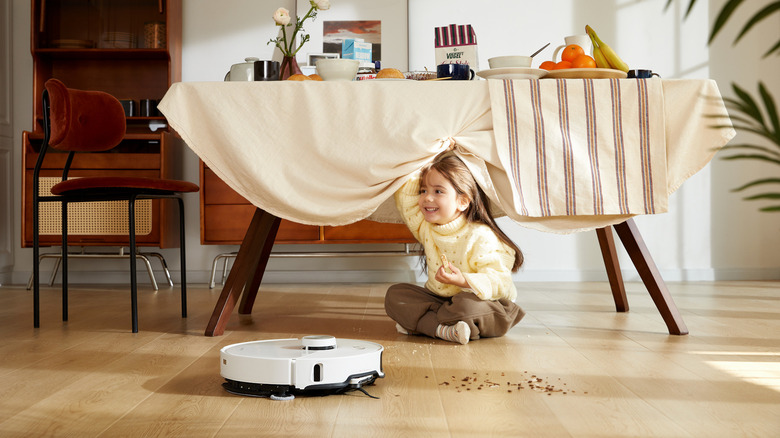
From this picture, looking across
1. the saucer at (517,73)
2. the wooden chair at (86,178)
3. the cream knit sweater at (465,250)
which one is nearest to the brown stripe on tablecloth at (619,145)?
the saucer at (517,73)

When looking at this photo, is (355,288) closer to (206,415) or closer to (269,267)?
(269,267)

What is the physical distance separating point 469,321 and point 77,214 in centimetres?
237

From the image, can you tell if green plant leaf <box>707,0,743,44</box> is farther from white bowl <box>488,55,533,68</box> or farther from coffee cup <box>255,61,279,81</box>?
coffee cup <box>255,61,279,81</box>

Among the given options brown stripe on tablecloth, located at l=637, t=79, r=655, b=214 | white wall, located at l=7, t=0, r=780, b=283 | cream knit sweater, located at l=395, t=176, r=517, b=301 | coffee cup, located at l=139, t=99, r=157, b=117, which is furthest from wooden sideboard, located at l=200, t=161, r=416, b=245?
brown stripe on tablecloth, located at l=637, t=79, r=655, b=214

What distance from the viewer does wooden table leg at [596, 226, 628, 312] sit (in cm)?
234

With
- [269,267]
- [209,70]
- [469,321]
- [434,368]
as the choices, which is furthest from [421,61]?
[434,368]

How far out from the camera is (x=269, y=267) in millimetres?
3852

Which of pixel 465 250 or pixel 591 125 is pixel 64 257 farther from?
pixel 591 125

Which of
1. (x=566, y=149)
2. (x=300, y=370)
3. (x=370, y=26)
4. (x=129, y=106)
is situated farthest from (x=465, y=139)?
(x=129, y=106)

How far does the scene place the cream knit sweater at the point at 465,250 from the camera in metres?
1.87

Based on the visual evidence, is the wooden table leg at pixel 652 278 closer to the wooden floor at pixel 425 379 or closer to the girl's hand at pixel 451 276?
the wooden floor at pixel 425 379

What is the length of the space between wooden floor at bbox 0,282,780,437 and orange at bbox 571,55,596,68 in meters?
0.74

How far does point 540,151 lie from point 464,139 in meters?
0.20

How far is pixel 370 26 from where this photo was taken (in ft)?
12.5
